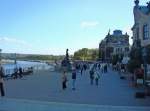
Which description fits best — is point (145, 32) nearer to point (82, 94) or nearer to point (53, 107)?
point (82, 94)

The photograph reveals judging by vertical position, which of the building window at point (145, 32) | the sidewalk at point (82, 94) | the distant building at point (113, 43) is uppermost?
the distant building at point (113, 43)

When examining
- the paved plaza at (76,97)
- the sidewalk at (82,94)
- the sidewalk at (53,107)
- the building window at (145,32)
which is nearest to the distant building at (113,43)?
the building window at (145,32)

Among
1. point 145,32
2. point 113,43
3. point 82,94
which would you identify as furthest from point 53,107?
point 113,43

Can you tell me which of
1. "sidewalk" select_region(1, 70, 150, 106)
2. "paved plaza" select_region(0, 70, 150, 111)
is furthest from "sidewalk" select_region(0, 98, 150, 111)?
"sidewalk" select_region(1, 70, 150, 106)

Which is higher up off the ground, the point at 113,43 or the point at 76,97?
the point at 113,43

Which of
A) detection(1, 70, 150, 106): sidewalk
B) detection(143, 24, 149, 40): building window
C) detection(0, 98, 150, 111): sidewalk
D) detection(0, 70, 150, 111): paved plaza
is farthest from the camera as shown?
detection(143, 24, 149, 40): building window

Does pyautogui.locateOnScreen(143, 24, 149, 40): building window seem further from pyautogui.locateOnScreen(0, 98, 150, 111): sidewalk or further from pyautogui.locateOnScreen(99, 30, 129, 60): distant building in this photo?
pyautogui.locateOnScreen(99, 30, 129, 60): distant building

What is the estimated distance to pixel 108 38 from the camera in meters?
171

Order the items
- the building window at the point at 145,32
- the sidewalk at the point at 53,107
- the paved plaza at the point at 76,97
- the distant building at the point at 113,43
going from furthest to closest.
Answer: the distant building at the point at 113,43
the building window at the point at 145,32
the paved plaza at the point at 76,97
the sidewalk at the point at 53,107

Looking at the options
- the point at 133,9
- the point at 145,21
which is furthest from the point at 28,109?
the point at 133,9

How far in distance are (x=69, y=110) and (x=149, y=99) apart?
7.32m

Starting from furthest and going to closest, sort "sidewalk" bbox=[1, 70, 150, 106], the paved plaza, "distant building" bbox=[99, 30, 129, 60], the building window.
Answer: "distant building" bbox=[99, 30, 129, 60], the building window, "sidewalk" bbox=[1, 70, 150, 106], the paved plaza

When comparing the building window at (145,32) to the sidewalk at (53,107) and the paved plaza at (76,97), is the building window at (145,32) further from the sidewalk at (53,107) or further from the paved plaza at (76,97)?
the sidewalk at (53,107)

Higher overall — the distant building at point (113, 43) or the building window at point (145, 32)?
the distant building at point (113, 43)
